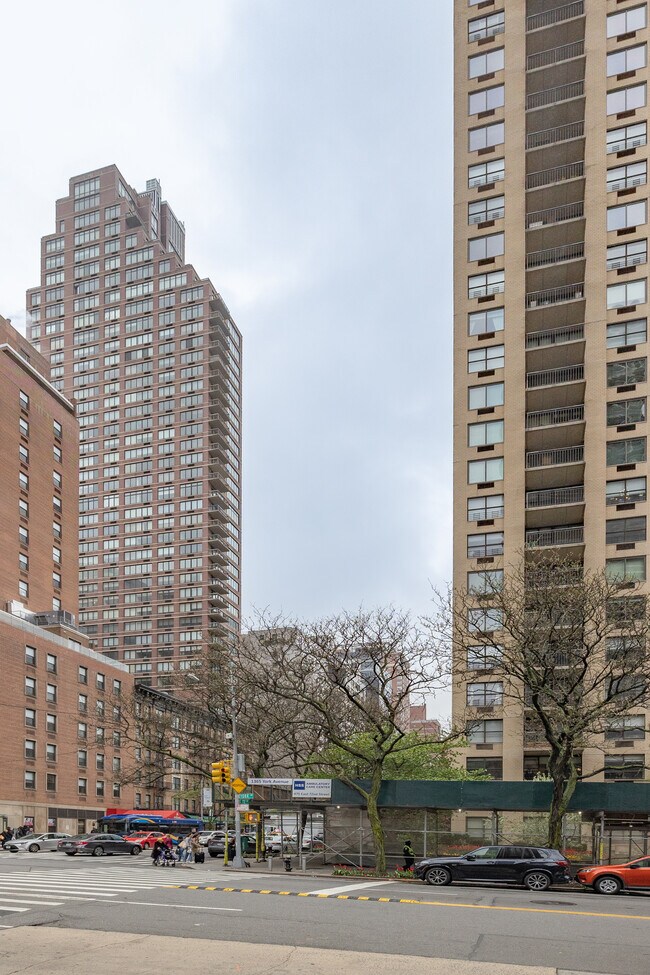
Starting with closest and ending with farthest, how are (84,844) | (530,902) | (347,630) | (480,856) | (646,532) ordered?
(530,902) → (480,856) → (347,630) → (84,844) → (646,532)

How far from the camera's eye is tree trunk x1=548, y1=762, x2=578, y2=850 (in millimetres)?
33062

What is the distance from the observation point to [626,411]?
55125 mm

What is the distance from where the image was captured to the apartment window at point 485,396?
5859 cm

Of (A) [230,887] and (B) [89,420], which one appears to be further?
(B) [89,420]

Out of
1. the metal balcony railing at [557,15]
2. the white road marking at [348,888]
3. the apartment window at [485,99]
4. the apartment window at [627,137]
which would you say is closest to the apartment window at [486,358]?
the apartment window at [627,137]

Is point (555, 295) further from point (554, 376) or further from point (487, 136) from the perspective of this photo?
point (487, 136)

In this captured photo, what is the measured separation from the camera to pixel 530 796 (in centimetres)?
3522

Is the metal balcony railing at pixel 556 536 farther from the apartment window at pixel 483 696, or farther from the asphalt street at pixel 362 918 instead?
the asphalt street at pixel 362 918

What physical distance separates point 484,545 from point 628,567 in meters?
8.91

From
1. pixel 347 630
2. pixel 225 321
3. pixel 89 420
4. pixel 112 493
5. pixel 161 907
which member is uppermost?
pixel 225 321

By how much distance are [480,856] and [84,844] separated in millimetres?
29269

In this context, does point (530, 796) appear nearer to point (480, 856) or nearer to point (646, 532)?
point (480, 856)

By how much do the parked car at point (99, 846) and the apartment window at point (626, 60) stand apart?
2285 inches

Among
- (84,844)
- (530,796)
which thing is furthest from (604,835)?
(84,844)
